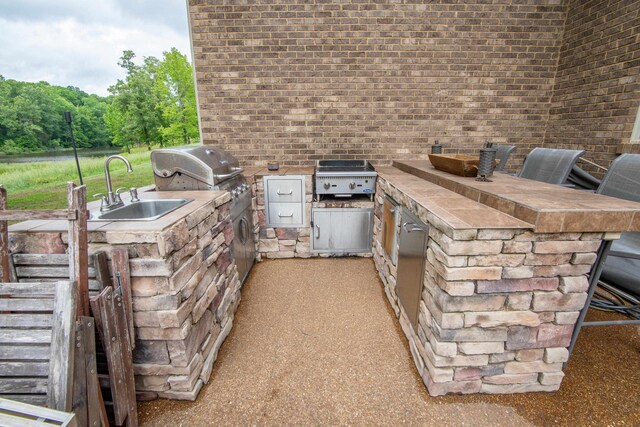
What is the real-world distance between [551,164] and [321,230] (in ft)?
7.79

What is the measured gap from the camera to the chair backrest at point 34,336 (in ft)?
3.22

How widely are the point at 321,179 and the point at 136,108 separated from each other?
466 inches

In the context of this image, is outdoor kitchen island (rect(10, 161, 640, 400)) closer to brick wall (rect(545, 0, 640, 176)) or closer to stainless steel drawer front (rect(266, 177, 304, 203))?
stainless steel drawer front (rect(266, 177, 304, 203))

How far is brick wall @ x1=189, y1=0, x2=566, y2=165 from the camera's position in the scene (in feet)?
11.4

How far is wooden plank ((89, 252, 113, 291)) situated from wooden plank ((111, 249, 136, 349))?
0.04 m

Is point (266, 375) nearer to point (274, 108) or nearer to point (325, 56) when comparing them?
point (274, 108)

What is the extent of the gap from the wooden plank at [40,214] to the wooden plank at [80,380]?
1.37ft

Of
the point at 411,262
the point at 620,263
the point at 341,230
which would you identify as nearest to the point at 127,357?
the point at 411,262

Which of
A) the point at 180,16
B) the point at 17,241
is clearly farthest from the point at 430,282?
the point at 180,16

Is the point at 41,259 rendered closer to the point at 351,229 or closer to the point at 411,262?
the point at 411,262

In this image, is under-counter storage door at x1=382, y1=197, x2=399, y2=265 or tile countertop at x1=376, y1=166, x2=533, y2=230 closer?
tile countertop at x1=376, y1=166, x2=533, y2=230

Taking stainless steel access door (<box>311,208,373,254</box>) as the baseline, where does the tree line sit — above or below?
above

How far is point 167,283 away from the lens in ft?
4.39

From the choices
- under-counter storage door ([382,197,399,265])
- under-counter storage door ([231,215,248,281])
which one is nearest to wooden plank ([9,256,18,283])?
under-counter storage door ([231,215,248,281])
